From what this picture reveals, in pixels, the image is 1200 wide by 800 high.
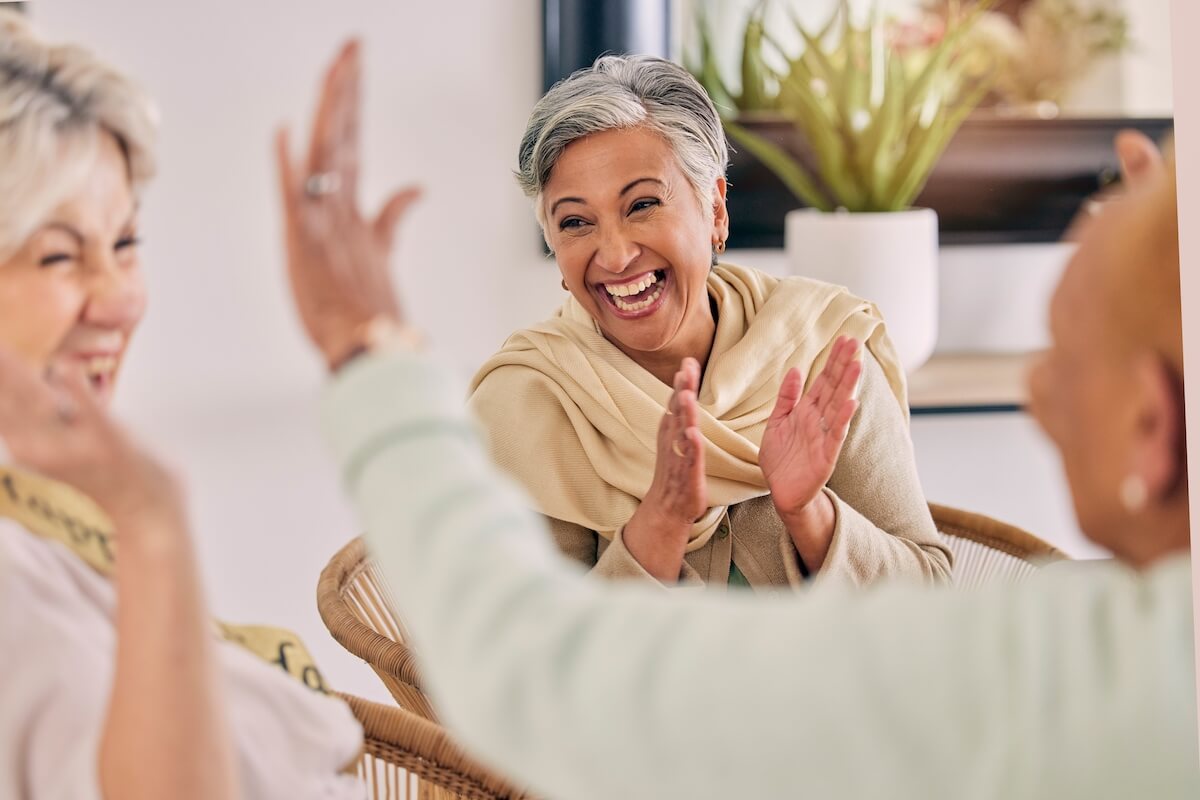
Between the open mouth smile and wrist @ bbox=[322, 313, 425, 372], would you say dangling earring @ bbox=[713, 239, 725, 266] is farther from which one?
wrist @ bbox=[322, 313, 425, 372]

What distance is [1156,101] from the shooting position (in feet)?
5.08

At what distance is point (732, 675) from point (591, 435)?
1.15ft

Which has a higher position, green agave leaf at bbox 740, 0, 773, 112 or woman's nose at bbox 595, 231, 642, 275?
green agave leaf at bbox 740, 0, 773, 112

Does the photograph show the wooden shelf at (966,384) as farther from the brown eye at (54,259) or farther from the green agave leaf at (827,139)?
the brown eye at (54,259)

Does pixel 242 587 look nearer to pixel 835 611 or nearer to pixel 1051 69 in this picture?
pixel 835 611

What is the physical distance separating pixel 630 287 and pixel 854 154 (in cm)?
35

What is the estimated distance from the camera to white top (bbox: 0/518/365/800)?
2.27 ft

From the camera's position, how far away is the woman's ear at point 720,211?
913 millimetres

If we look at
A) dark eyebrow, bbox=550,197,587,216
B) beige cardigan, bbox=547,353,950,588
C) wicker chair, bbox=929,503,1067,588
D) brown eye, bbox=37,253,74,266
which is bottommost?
wicker chair, bbox=929,503,1067,588

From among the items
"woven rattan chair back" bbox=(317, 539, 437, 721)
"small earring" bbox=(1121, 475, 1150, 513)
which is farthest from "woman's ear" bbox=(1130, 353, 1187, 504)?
"woven rattan chair back" bbox=(317, 539, 437, 721)

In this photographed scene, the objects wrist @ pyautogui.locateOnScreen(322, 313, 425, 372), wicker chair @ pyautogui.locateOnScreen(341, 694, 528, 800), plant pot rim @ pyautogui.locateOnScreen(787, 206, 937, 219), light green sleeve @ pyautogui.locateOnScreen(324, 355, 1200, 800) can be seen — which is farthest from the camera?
plant pot rim @ pyautogui.locateOnScreen(787, 206, 937, 219)

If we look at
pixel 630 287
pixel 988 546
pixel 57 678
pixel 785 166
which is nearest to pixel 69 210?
pixel 57 678

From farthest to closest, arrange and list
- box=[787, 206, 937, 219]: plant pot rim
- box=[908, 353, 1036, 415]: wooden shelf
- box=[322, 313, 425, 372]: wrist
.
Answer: box=[787, 206, 937, 219]: plant pot rim
box=[908, 353, 1036, 415]: wooden shelf
box=[322, 313, 425, 372]: wrist

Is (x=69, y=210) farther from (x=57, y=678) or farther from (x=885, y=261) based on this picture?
(x=885, y=261)
